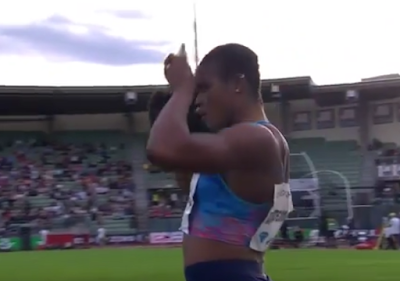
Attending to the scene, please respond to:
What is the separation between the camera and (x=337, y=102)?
44562 millimetres

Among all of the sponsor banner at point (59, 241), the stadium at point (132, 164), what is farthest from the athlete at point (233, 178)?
the sponsor banner at point (59, 241)

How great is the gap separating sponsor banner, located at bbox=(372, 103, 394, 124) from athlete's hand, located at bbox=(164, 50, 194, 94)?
40.8 metres

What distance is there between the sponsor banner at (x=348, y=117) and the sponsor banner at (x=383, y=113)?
886 millimetres

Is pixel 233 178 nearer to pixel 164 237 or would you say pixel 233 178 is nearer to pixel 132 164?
pixel 164 237

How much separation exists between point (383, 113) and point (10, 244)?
61.3 feet

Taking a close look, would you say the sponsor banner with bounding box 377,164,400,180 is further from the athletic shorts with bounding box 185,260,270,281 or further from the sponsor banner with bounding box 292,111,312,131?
the athletic shorts with bounding box 185,260,270,281

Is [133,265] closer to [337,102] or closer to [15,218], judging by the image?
[15,218]

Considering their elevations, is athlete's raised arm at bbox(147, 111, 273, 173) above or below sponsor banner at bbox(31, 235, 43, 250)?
above

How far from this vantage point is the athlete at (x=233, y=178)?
125 inches

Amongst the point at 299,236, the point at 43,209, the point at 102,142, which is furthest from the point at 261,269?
the point at 102,142

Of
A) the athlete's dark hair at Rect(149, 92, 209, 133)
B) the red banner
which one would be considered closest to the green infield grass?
the red banner

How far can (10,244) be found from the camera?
34375mm

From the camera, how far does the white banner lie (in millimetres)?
35531

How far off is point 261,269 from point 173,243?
31.8m
